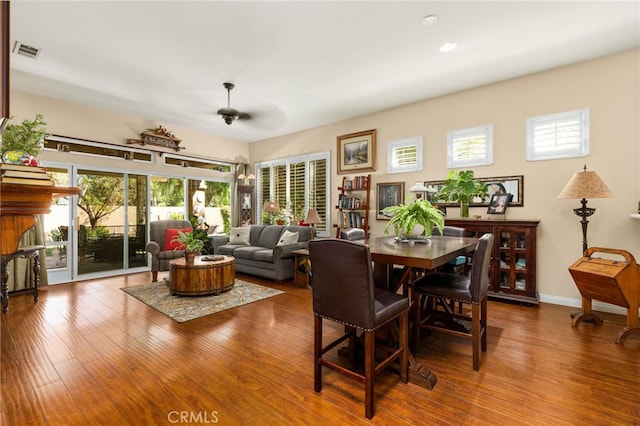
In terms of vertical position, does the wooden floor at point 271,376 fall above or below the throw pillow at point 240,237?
below

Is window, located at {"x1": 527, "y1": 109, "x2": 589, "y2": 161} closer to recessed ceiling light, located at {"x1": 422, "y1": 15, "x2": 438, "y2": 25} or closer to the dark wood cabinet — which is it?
the dark wood cabinet

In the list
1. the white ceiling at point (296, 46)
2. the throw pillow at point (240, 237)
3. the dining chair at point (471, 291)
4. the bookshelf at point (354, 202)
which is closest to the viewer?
the dining chair at point (471, 291)

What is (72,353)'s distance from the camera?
8.36 ft

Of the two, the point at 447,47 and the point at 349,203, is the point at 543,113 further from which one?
the point at 349,203

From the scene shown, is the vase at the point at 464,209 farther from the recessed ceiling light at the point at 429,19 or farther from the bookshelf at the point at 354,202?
the recessed ceiling light at the point at 429,19

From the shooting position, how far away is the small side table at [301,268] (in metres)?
4.76

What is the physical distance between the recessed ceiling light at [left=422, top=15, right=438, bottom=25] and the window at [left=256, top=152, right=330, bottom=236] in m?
3.50

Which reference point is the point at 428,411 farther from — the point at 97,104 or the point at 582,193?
the point at 97,104

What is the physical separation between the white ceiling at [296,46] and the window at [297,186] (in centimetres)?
176

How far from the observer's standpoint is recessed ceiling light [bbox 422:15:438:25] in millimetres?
2835

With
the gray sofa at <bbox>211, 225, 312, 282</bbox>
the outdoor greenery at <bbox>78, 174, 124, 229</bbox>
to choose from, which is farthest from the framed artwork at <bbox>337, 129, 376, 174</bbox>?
the outdoor greenery at <bbox>78, 174, 124, 229</bbox>

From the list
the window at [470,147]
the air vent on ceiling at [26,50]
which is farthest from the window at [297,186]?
the air vent on ceiling at [26,50]

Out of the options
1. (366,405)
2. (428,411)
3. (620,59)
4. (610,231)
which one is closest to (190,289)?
(366,405)

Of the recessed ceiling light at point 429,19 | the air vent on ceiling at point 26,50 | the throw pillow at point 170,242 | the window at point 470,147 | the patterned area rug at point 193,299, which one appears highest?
the recessed ceiling light at point 429,19
